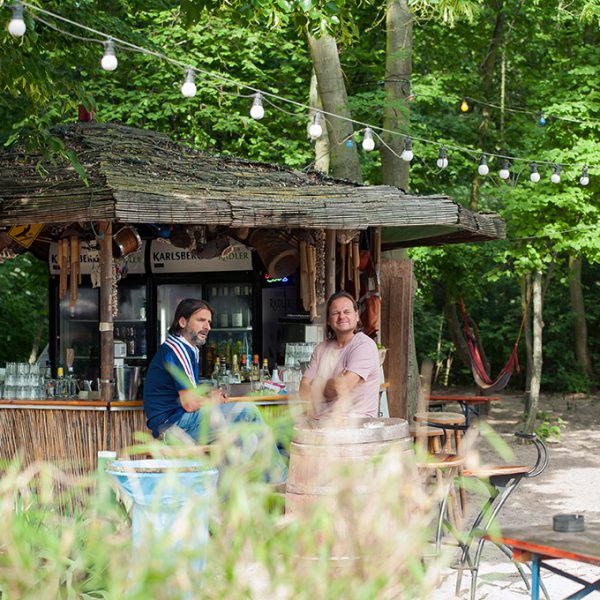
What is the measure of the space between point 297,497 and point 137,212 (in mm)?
2907

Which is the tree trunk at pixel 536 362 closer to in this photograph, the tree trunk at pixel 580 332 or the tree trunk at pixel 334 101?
the tree trunk at pixel 334 101

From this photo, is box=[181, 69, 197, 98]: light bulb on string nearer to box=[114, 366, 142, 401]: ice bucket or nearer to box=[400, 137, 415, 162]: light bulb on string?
box=[114, 366, 142, 401]: ice bucket

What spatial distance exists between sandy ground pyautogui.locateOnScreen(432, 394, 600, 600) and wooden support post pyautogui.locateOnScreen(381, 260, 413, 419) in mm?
1451

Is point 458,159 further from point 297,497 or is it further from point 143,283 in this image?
point 297,497

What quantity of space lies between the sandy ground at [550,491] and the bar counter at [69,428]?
199 centimetres

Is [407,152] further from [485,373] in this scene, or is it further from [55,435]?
[55,435]

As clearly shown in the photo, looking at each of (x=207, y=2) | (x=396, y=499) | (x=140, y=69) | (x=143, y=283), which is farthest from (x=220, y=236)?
(x=396, y=499)

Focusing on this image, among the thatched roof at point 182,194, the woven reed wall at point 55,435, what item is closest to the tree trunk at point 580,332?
the thatched roof at point 182,194

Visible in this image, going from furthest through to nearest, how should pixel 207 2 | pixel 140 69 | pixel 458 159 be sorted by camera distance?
pixel 140 69 < pixel 458 159 < pixel 207 2

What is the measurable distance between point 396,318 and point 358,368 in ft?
13.8

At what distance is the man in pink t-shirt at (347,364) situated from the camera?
6.07 metres

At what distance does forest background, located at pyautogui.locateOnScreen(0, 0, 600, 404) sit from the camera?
12.1m

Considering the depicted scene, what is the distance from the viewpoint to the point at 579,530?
3.78 metres

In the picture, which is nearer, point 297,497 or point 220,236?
point 297,497
